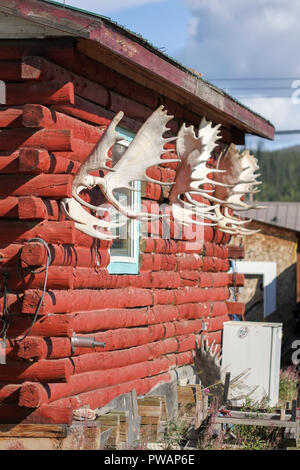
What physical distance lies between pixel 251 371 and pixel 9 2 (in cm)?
640

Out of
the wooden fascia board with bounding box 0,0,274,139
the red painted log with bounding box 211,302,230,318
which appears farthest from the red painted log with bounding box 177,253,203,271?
the wooden fascia board with bounding box 0,0,274,139

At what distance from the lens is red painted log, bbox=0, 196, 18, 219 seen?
833 cm

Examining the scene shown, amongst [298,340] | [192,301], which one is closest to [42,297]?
[192,301]

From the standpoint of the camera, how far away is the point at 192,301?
12609 millimetres

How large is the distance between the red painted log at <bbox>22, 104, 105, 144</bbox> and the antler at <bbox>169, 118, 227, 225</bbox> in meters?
2.15

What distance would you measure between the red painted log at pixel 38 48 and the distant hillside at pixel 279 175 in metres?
104

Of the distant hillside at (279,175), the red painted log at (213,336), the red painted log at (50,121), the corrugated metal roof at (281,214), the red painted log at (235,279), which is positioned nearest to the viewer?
the red painted log at (50,121)

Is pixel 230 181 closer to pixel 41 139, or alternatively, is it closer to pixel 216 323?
pixel 216 323

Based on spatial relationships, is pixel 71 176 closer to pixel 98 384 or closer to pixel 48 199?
pixel 48 199

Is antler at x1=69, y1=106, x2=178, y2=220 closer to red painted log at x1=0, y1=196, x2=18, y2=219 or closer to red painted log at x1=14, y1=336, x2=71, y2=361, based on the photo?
red painted log at x1=0, y1=196, x2=18, y2=219

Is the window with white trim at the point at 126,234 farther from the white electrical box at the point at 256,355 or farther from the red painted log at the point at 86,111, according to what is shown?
the white electrical box at the point at 256,355

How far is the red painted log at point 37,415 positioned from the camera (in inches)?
319

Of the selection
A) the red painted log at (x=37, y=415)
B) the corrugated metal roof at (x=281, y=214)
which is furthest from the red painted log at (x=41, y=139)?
the corrugated metal roof at (x=281, y=214)

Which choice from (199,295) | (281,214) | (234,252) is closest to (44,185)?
(199,295)
